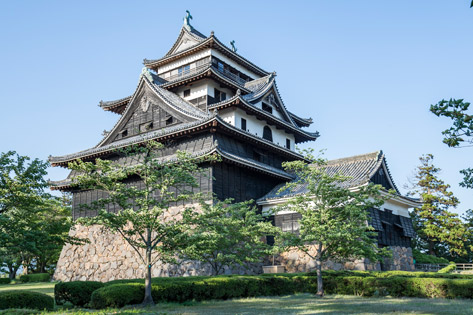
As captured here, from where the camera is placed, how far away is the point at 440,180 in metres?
46.4

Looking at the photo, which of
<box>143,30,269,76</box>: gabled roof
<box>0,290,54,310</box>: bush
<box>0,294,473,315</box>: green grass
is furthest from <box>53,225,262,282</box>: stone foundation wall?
<box>143,30,269,76</box>: gabled roof

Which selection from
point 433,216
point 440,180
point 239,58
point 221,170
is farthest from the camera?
point 440,180

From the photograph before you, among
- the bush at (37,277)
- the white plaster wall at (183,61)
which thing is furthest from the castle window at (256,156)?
the bush at (37,277)

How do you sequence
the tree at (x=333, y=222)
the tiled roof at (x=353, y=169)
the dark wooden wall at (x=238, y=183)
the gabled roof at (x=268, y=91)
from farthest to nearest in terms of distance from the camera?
1. the gabled roof at (x=268, y=91)
2. the tiled roof at (x=353, y=169)
3. the dark wooden wall at (x=238, y=183)
4. the tree at (x=333, y=222)

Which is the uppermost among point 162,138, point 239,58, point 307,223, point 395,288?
point 239,58

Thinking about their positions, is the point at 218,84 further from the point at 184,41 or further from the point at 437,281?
the point at 437,281

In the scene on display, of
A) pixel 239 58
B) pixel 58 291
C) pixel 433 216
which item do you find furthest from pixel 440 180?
pixel 58 291

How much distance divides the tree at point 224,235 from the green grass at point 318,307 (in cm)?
219

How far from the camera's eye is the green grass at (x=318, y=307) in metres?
13.8

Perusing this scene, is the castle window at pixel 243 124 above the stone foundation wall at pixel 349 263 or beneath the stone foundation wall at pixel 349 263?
above

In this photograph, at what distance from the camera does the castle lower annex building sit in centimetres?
2731

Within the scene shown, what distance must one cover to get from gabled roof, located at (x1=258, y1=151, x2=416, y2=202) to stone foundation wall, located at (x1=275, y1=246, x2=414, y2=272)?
A: 3807mm

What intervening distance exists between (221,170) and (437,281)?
541 inches

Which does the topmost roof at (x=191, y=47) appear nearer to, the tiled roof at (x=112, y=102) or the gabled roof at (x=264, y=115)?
the tiled roof at (x=112, y=102)
